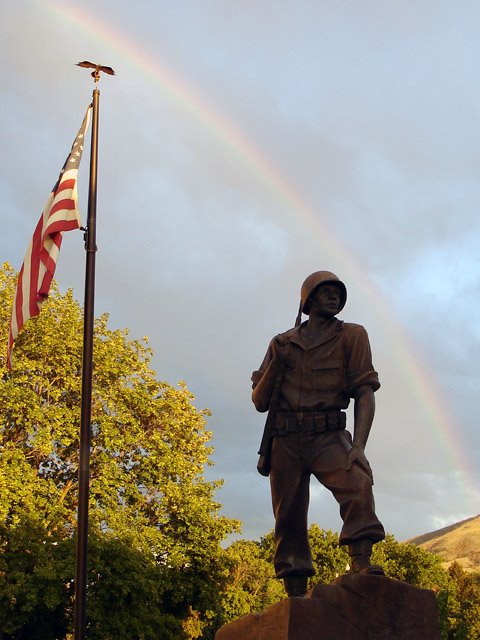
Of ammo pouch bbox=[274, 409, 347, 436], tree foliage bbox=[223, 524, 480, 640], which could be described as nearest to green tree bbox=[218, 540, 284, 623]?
tree foliage bbox=[223, 524, 480, 640]

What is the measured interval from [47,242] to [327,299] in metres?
6.26

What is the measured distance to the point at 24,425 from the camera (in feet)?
88.4

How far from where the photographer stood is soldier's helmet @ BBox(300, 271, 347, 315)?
776 cm

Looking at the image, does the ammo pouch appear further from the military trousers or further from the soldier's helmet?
the soldier's helmet

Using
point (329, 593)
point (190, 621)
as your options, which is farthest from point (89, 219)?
point (190, 621)

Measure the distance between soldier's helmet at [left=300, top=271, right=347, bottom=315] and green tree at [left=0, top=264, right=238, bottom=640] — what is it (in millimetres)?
18365

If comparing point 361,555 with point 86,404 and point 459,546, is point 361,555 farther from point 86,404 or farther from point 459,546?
point 459,546

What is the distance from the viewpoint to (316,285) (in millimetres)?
7766

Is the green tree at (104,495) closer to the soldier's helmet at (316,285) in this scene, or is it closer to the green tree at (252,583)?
the green tree at (252,583)

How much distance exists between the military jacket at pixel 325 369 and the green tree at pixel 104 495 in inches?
720

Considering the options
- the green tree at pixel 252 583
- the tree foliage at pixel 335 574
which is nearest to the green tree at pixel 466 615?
the tree foliage at pixel 335 574

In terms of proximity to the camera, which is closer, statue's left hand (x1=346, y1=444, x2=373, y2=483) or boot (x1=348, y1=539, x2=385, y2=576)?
boot (x1=348, y1=539, x2=385, y2=576)

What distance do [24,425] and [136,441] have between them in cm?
373

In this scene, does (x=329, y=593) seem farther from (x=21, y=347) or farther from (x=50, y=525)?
(x=21, y=347)
